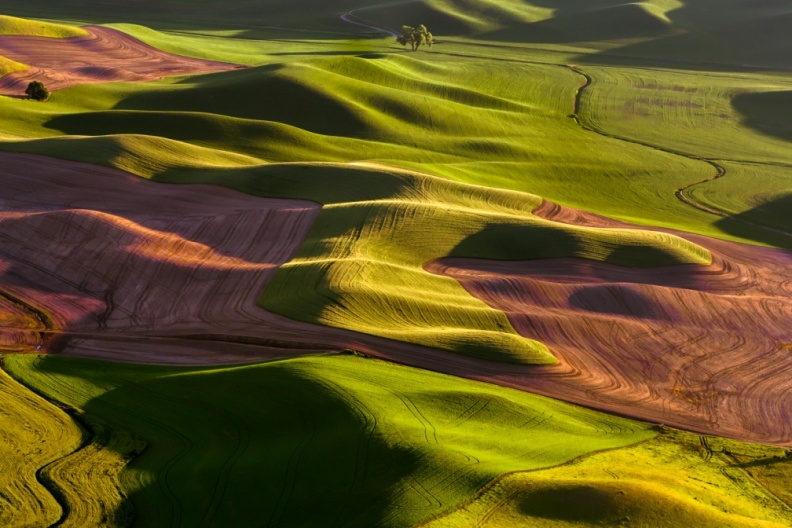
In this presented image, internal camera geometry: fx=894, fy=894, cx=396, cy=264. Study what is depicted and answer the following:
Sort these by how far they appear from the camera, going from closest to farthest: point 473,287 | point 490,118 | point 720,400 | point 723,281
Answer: point 720,400
point 473,287
point 723,281
point 490,118

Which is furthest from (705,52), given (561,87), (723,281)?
(723,281)

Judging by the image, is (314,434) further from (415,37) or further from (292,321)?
(415,37)

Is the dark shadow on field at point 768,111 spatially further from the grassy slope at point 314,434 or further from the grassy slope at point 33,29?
the grassy slope at point 33,29

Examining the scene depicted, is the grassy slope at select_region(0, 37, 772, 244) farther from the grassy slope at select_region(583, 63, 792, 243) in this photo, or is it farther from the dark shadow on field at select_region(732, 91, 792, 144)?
the dark shadow on field at select_region(732, 91, 792, 144)

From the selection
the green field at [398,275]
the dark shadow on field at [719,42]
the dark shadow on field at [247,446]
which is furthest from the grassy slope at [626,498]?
the dark shadow on field at [719,42]

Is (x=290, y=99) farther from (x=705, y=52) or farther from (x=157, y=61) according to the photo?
(x=705, y=52)

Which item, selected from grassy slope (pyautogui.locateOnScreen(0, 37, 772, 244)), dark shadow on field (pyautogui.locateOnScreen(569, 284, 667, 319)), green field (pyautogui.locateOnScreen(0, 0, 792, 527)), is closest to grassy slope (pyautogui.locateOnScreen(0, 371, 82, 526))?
green field (pyautogui.locateOnScreen(0, 0, 792, 527))
